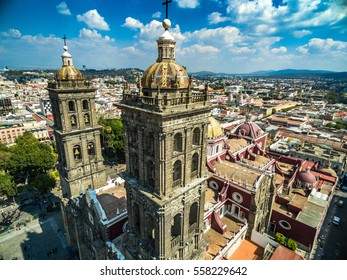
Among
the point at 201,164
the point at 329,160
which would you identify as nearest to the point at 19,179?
the point at 201,164

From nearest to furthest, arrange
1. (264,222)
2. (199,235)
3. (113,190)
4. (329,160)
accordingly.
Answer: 1. (199,235)
2. (113,190)
3. (264,222)
4. (329,160)

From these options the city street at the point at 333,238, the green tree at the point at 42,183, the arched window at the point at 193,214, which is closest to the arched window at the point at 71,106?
the arched window at the point at 193,214

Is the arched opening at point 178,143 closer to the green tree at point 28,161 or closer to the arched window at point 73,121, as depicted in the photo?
the arched window at point 73,121

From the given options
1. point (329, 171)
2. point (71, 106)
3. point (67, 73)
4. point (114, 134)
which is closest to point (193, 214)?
point (71, 106)

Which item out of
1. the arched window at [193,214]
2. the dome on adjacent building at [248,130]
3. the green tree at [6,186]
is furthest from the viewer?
the dome on adjacent building at [248,130]

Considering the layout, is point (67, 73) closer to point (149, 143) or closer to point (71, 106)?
point (71, 106)

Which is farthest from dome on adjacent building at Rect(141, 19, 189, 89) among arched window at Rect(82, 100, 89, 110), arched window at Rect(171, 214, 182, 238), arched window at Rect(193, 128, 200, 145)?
arched window at Rect(82, 100, 89, 110)

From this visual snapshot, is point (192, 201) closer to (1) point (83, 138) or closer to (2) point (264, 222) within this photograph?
(1) point (83, 138)
